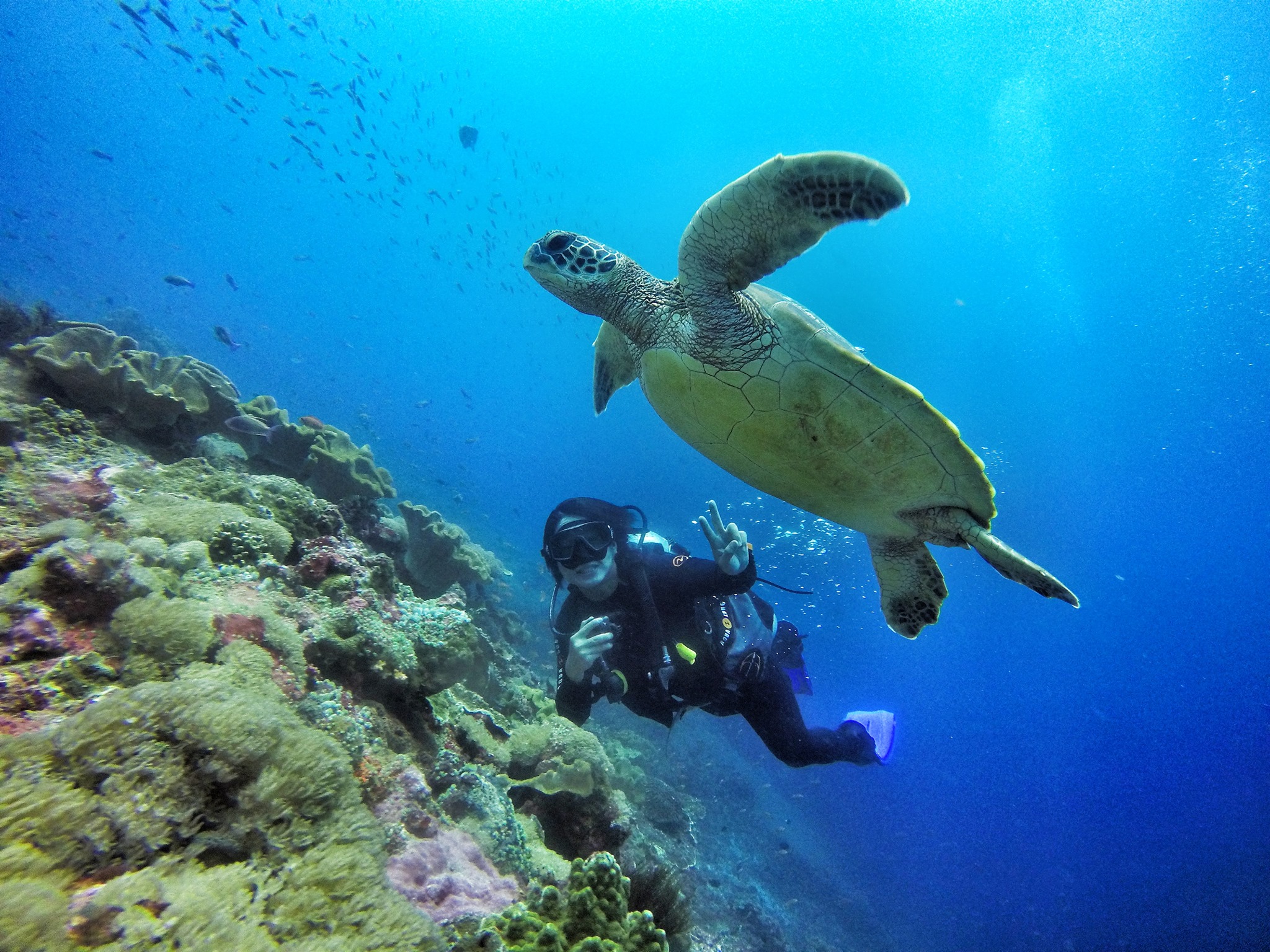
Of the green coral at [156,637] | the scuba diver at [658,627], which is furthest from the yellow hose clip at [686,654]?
the green coral at [156,637]

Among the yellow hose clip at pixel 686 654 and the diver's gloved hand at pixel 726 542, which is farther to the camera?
the yellow hose clip at pixel 686 654

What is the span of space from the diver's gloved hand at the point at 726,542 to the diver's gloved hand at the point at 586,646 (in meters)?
1.26

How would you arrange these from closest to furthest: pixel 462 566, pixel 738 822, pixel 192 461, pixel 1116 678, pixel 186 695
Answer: pixel 186 695, pixel 192 461, pixel 462 566, pixel 738 822, pixel 1116 678

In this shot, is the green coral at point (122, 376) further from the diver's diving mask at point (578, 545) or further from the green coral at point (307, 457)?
the diver's diving mask at point (578, 545)

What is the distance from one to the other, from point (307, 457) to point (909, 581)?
7.88 metres

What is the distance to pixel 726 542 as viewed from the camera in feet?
15.2

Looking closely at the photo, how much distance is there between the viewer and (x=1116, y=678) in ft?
193

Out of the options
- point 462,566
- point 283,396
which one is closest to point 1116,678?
point 462,566

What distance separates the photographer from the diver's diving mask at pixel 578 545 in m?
5.40

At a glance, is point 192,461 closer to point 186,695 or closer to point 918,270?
point 186,695

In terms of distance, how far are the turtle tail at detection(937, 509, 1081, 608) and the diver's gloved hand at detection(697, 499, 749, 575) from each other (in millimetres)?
1643

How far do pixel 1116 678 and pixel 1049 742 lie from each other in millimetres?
16202

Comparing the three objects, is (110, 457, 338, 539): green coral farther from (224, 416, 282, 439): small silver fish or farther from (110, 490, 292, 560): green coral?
(224, 416, 282, 439): small silver fish

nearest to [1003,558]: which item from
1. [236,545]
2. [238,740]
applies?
[238,740]
